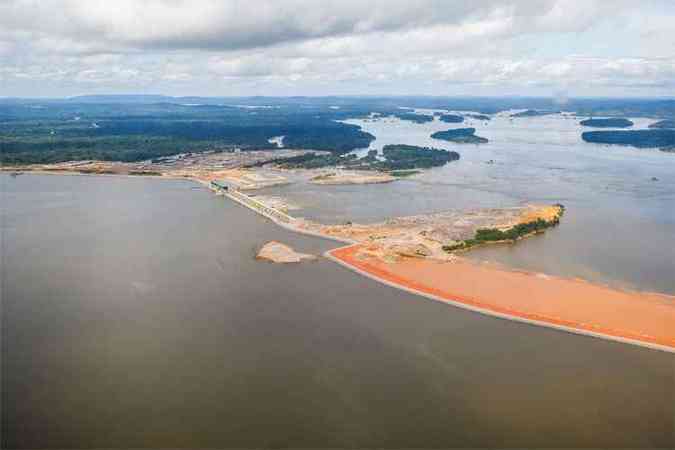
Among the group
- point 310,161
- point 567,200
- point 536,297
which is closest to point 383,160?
point 310,161

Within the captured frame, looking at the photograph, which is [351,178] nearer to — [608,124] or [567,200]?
[567,200]

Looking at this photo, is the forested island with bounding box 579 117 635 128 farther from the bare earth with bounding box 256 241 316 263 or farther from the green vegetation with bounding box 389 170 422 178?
the bare earth with bounding box 256 241 316 263

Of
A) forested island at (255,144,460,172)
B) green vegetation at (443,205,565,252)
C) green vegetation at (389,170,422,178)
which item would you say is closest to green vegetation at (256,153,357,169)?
forested island at (255,144,460,172)

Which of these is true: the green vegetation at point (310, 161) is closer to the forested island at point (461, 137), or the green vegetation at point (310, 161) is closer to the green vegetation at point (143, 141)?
the green vegetation at point (143, 141)

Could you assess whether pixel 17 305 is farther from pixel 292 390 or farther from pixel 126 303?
pixel 292 390

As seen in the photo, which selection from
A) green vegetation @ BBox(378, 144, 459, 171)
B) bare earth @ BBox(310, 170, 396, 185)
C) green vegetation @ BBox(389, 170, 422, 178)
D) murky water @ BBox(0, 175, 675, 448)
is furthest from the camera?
green vegetation @ BBox(378, 144, 459, 171)
